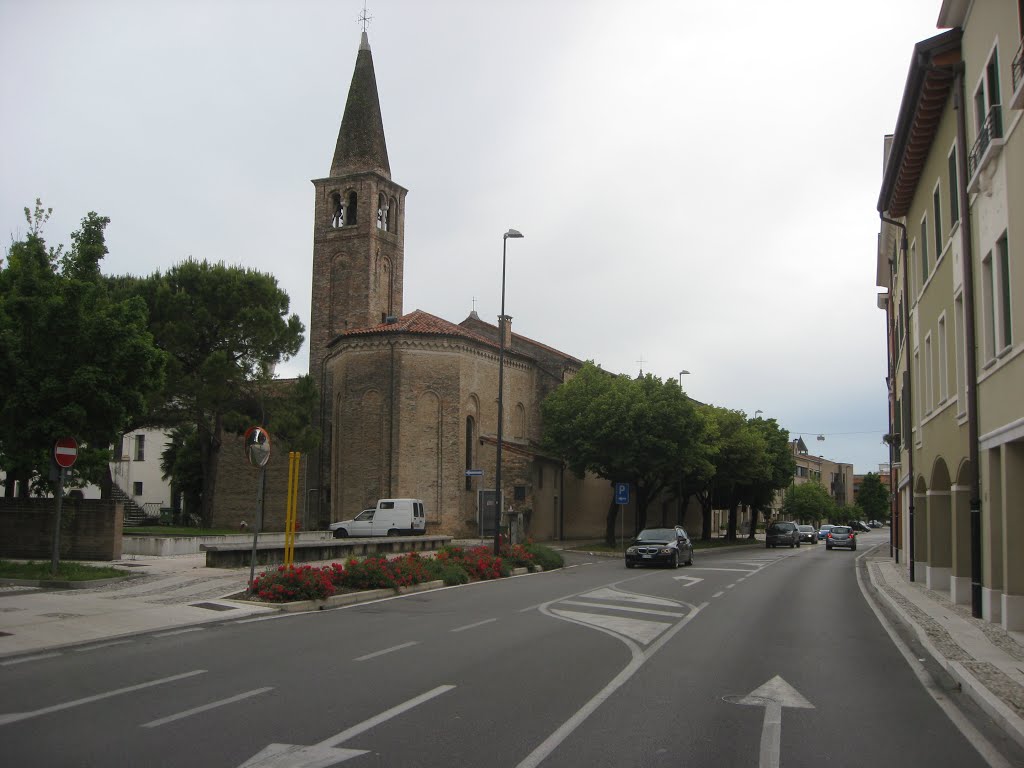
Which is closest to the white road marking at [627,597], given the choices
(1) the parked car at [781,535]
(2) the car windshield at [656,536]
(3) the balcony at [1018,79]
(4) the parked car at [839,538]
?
(2) the car windshield at [656,536]

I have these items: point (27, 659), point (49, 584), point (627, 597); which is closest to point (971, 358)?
point (627, 597)

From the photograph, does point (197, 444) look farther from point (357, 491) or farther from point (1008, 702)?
point (1008, 702)

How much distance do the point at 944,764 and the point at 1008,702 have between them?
2248 mm

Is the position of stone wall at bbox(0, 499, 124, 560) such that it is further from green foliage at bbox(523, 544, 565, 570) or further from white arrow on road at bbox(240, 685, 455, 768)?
white arrow on road at bbox(240, 685, 455, 768)

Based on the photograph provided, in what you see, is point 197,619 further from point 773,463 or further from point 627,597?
point 773,463

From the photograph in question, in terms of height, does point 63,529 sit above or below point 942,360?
below

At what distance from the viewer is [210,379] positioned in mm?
40219

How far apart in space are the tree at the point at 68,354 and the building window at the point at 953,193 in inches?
668

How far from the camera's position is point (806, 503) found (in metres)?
92.9

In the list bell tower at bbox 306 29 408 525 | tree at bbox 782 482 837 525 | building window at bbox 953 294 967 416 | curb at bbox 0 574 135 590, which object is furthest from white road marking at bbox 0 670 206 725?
tree at bbox 782 482 837 525

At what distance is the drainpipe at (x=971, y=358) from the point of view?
1521 cm

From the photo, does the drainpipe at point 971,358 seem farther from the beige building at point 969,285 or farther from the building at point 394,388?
the building at point 394,388

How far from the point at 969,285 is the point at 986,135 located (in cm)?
259

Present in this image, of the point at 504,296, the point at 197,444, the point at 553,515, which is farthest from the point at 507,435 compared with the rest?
the point at 504,296
